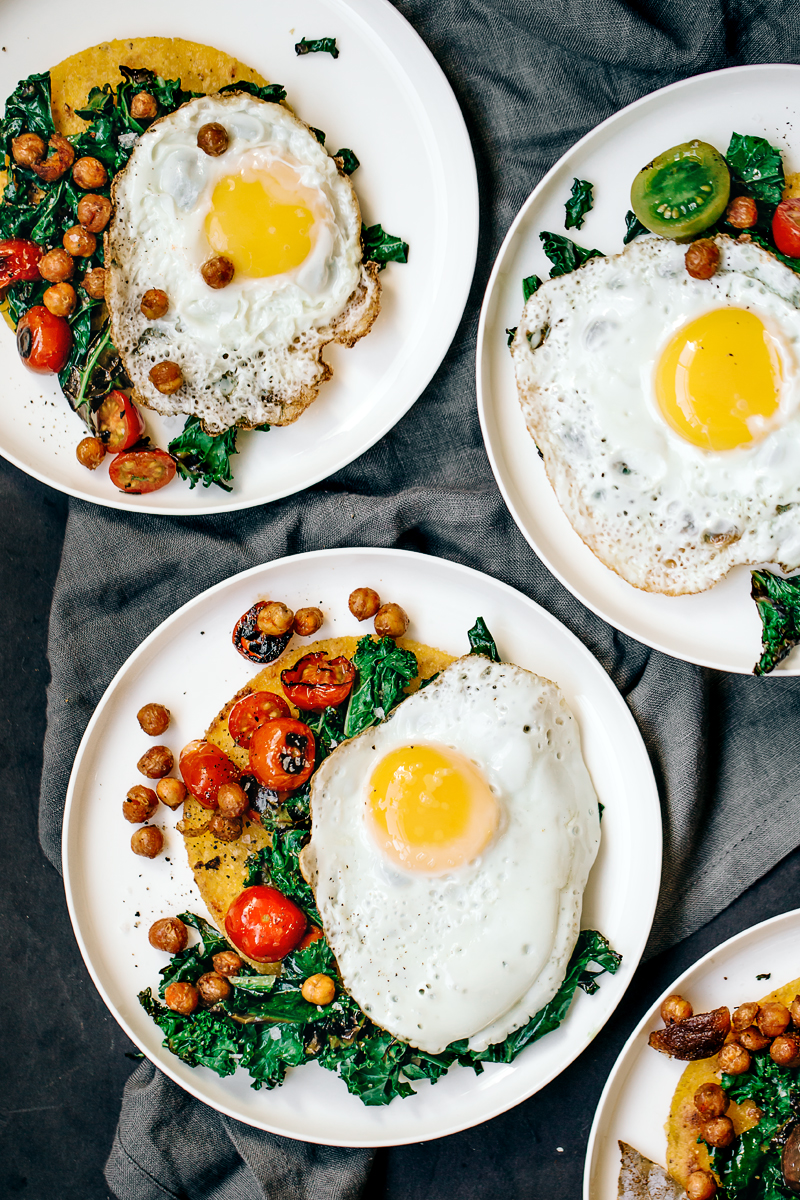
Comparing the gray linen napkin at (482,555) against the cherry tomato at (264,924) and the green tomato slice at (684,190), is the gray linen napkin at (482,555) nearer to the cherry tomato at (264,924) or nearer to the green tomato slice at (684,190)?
the green tomato slice at (684,190)

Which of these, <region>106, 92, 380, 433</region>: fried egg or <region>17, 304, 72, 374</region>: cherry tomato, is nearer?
<region>106, 92, 380, 433</region>: fried egg

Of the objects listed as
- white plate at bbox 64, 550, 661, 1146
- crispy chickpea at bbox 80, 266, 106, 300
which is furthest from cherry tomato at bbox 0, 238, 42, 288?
white plate at bbox 64, 550, 661, 1146

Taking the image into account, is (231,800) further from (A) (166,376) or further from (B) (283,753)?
(A) (166,376)

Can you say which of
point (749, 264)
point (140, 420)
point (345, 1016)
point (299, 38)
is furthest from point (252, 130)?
point (345, 1016)

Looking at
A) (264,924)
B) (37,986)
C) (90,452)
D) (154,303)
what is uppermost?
(154,303)

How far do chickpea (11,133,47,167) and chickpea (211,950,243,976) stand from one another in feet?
10.4

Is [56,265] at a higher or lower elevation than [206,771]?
higher

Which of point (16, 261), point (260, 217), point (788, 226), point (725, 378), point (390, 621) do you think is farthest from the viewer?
point (16, 261)

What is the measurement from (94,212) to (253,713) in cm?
205

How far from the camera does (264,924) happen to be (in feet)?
10.3

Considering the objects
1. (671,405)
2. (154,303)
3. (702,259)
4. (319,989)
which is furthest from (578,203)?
(319,989)

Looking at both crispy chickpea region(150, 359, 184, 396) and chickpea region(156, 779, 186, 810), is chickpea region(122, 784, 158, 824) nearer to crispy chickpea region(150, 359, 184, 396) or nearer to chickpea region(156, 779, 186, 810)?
chickpea region(156, 779, 186, 810)

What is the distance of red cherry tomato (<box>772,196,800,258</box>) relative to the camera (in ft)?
9.66

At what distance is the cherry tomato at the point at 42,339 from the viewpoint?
3275mm
